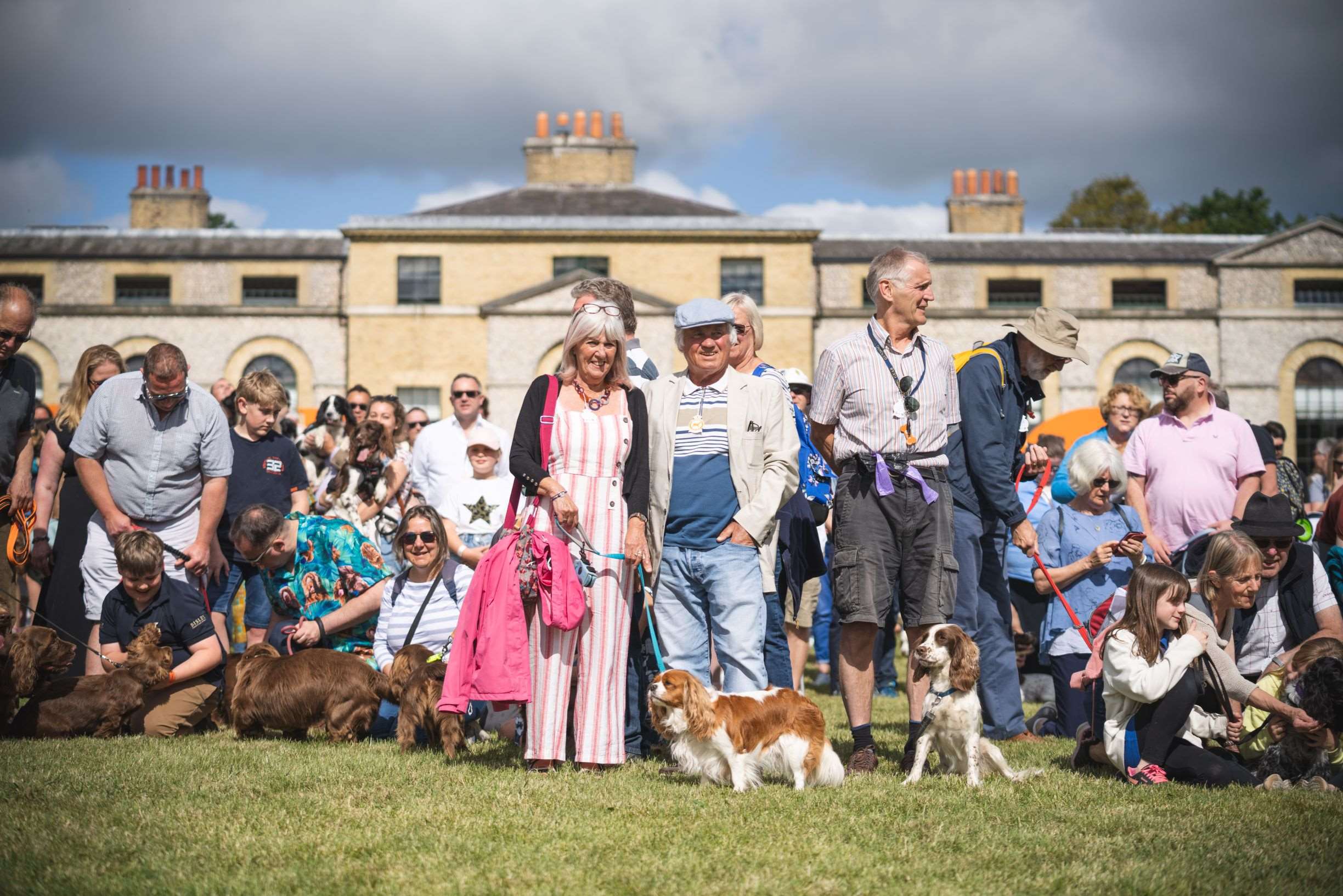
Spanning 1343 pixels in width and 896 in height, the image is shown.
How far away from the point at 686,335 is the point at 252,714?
339 cm

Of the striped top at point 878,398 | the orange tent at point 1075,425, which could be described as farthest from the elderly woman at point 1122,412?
the orange tent at point 1075,425

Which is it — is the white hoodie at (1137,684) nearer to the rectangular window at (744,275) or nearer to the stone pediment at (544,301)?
the stone pediment at (544,301)

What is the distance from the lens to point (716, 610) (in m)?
5.47

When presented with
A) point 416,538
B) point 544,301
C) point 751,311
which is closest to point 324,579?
point 416,538

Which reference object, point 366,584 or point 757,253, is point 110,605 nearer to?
point 366,584

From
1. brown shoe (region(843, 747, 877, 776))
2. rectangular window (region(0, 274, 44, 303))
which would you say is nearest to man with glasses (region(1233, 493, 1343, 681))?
brown shoe (region(843, 747, 877, 776))

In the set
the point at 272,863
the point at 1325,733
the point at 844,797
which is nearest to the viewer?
the point at 272,863

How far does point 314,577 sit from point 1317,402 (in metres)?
36.1

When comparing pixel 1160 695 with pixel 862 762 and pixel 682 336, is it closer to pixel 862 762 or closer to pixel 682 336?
pixel 862 762

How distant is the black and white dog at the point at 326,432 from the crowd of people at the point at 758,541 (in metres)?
2.84

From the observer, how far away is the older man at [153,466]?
6.80 meters

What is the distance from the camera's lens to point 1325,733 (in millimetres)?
5395

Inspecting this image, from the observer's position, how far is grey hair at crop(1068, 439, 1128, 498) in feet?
24.5

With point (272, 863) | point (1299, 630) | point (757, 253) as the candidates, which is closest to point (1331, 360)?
point (757, 253)
